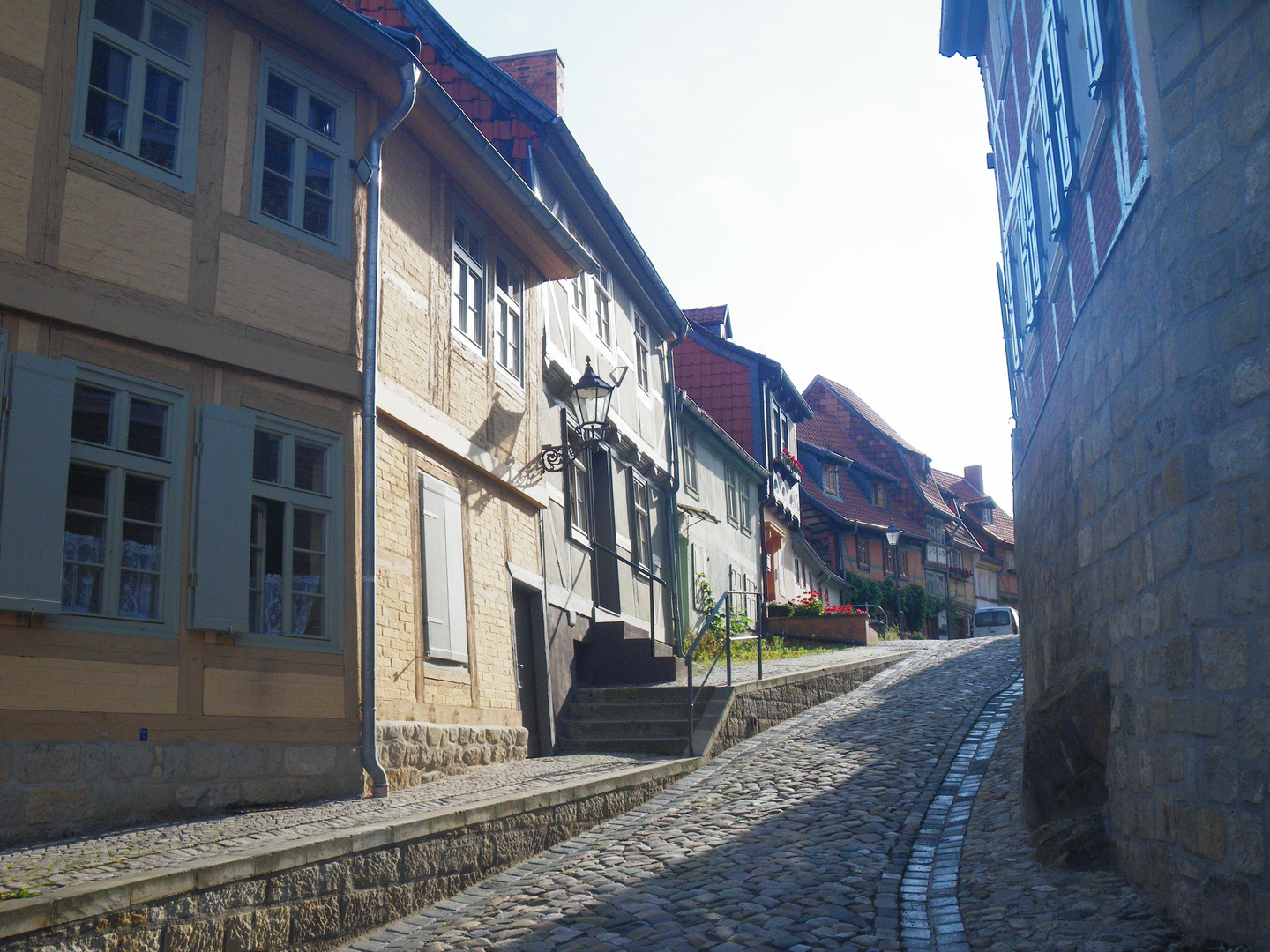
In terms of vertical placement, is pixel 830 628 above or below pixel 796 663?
above

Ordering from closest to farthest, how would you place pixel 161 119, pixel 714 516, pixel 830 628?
pixel 161 119 < pixel 714 516 < pixel 830 628

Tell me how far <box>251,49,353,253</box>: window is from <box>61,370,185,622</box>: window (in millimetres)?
1900

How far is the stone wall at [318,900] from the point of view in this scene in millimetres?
4949

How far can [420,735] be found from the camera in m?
9.83

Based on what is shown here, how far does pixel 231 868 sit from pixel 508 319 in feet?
28.0

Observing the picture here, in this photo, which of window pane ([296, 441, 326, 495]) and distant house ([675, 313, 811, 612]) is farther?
distant house ([675, 313, 811, 612])

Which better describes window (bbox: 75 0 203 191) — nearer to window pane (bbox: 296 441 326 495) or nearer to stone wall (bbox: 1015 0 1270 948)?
→ window pane (bbox: 296 441 326 495)

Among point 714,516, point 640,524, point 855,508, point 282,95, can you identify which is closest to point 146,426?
point 282,95

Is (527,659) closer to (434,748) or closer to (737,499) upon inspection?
(434,748)

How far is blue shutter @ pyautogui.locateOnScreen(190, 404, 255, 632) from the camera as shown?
26.2 ft

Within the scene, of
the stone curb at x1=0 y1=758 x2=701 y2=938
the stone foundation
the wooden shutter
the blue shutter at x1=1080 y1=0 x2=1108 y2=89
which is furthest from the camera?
the wooden shutter

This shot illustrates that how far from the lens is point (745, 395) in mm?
31281

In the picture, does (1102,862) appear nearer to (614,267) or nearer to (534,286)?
A: (534,286)

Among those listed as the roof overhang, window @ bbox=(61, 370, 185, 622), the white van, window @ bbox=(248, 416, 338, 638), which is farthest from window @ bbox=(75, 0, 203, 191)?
the white van
